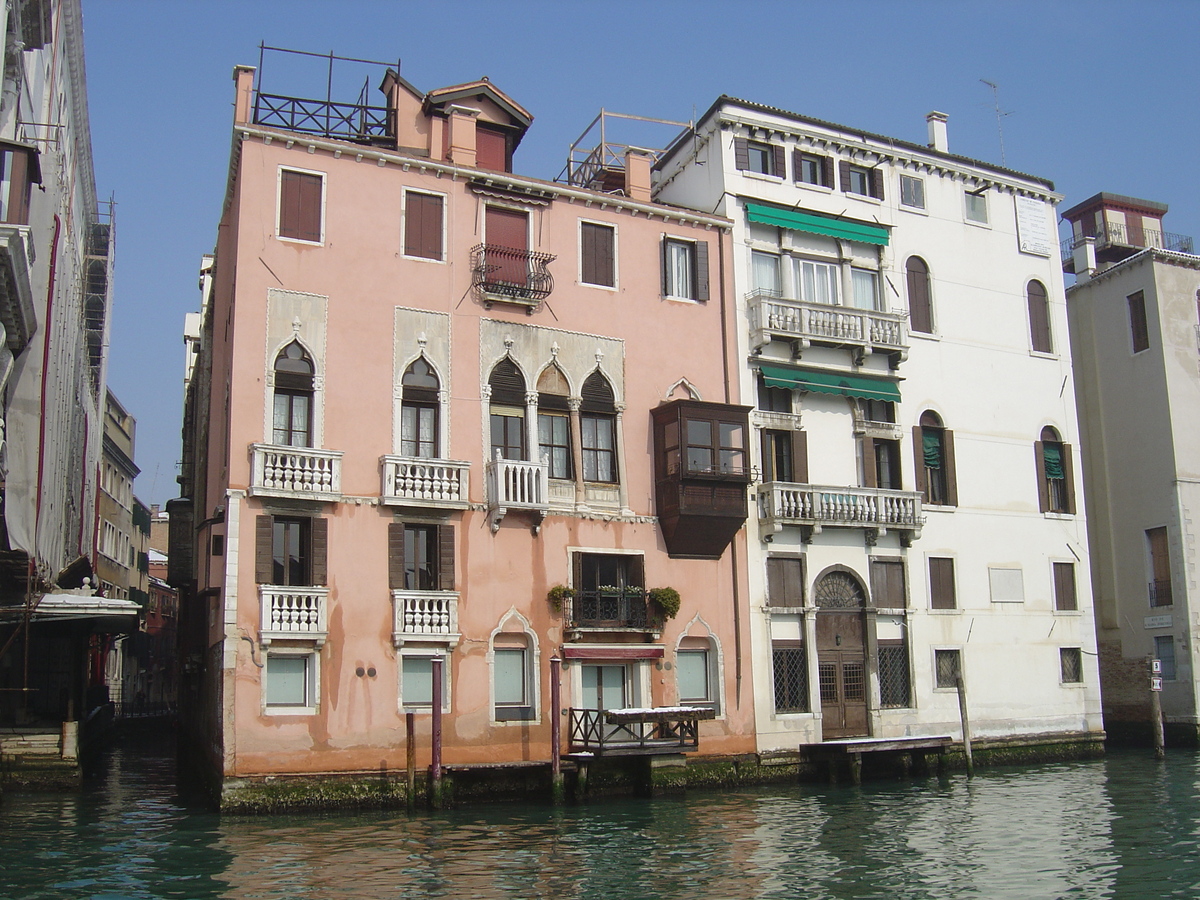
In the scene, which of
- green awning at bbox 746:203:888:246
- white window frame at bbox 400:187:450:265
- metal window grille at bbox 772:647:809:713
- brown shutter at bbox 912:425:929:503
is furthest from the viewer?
brown shutter at bbox 912:425:929:503

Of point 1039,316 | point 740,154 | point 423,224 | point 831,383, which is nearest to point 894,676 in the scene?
point 831,383

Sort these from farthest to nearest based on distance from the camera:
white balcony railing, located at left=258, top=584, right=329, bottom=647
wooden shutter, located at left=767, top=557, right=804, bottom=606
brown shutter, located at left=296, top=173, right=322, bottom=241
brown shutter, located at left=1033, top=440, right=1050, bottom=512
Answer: brown shutter, located at left=1033, top=440, right=1050, bottom=512 → wooden shutter, located at left=767, top=557, right=804, bottom=606 → brown shutter, located at left=296, top=173, right=322, bottom=241 → white balcony railing, located at left=258, top=584, right=329, bottom=647

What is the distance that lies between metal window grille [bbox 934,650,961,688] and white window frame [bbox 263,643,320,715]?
15847 millimetres

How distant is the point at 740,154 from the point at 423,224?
28.8 feet

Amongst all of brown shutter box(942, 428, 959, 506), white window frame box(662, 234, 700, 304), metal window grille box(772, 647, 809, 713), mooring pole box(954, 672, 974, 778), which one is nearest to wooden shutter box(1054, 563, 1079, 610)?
brown shutter box(942, 428, 959, 506)

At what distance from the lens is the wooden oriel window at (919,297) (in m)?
31.5

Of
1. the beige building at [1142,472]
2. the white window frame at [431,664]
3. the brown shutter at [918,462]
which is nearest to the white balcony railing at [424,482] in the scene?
the white window frame at [431,664]

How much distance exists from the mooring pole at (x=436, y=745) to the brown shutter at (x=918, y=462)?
14030mm

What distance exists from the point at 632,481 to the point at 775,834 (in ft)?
30.5

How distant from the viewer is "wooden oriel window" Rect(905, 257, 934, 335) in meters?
31.5

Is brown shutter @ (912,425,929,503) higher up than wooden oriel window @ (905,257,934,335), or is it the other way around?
wooden oriel window @ (905,257,934,335)

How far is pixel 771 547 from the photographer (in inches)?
A: 1100

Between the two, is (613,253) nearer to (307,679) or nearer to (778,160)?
(778,160)

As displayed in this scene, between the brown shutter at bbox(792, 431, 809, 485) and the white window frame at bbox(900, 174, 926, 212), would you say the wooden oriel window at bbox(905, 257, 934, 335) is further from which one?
the brown shutter at bbox(792, 431, 809, 485)
